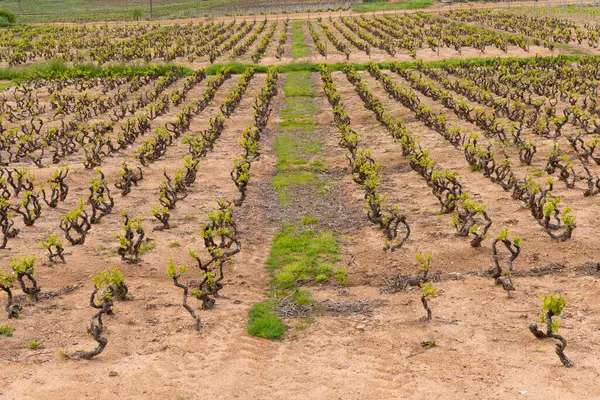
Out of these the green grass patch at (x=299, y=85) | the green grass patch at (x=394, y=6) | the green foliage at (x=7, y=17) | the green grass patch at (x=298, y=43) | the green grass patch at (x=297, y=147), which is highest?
the green grass patch at (x=394, y=6)

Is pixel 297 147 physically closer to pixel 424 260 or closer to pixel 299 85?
pixel 424 260

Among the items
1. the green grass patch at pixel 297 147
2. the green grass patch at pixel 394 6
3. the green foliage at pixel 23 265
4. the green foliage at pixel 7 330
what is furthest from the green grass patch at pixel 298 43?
the green foliage at pixel 7 330

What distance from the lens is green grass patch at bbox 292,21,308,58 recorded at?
1616 inches

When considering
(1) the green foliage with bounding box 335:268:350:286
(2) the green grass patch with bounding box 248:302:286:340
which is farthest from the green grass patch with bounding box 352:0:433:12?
(2) the green grass patch with bounding box 248:302:286:340

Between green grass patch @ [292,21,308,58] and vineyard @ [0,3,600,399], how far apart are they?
1644 cm

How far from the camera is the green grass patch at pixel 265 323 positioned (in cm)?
886

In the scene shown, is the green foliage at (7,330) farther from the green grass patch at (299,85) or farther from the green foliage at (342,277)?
the green grass patch at (299,85)

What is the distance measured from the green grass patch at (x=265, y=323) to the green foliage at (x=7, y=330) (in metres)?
3.37

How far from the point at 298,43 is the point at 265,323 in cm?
3960

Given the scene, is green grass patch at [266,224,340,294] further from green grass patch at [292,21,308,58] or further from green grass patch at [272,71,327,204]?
green grass patch at [292,21,308,58]

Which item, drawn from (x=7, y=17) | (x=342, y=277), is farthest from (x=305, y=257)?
(x=7, y=17)

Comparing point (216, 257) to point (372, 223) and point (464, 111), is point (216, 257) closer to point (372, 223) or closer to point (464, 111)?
point (372, 223)

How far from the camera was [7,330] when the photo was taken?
8.76m

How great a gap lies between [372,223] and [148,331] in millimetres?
5818
